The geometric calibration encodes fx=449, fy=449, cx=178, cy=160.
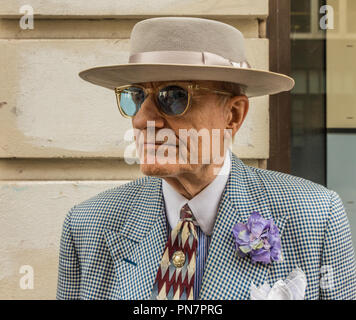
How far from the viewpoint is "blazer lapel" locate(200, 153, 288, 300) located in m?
1.72

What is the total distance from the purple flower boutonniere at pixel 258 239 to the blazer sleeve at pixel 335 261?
0.21m

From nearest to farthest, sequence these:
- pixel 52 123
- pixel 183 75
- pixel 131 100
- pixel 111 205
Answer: pixel 183 75 < pixel 131 100 < pixel 111 205 < pixel 52 123

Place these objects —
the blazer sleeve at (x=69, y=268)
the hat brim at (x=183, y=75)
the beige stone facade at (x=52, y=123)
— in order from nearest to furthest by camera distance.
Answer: the hat brim at (x=183, y=75) → the blazer sleeve at (x=69, y=268) → the beige stone facade at (x=52, y=123)

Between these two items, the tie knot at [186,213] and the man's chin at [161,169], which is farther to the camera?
the tie knot at [186,213]

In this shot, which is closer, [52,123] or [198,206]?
[198,206]

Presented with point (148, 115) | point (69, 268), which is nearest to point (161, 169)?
point (148, 115)

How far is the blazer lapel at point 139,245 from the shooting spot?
5.85 feet

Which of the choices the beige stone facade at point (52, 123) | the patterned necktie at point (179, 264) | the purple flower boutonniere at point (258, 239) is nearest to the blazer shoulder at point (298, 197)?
the purple flower boutonniere at point (258, 239)

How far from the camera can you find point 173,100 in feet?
5.58

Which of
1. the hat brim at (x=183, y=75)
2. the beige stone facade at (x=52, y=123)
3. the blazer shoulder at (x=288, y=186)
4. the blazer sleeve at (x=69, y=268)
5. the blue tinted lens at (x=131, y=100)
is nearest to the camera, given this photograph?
the hat brim at (x=183, y=75)

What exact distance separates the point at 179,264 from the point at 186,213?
0.21 m

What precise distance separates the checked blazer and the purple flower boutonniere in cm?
4

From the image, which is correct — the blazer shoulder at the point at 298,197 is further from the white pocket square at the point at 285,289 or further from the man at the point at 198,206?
the white pocket square at the point at 285,289

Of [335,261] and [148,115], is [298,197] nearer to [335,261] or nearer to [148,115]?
[335,261]
